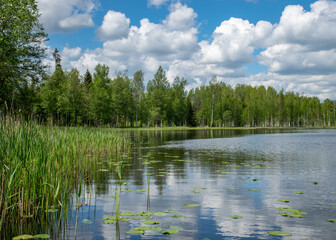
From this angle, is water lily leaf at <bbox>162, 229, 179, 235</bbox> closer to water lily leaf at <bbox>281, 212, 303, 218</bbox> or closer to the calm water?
the calm water

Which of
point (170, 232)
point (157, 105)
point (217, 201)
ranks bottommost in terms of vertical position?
point (217, 201)

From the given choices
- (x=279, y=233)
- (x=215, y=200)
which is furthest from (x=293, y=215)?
(x=215, y=200)

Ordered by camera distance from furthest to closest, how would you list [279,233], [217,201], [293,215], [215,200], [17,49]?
[17,49] < [215,200] < [217,201] < [293,215] < [279,233]


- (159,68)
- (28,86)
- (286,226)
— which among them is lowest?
(286,226)

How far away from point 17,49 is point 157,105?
233ft

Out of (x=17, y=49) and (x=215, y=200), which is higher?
(x=17, y=49)

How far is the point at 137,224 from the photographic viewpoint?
658cm

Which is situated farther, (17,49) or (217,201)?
(17,49)

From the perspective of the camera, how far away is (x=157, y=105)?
100 m

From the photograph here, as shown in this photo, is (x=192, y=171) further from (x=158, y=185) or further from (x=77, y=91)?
(x=77, y=91)

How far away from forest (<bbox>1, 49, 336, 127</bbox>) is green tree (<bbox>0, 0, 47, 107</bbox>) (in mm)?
21535

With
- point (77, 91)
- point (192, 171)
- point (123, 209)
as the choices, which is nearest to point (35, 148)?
point (123, 209)

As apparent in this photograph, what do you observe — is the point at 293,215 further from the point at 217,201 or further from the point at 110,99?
the point at 110,99

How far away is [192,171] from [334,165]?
8.54 m
